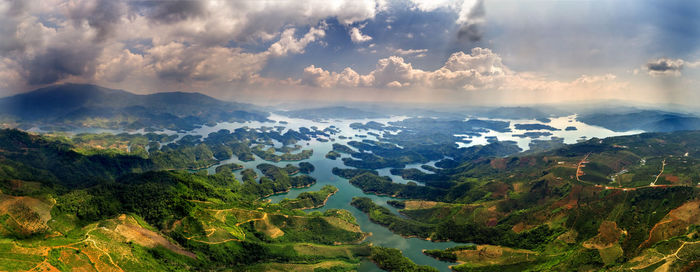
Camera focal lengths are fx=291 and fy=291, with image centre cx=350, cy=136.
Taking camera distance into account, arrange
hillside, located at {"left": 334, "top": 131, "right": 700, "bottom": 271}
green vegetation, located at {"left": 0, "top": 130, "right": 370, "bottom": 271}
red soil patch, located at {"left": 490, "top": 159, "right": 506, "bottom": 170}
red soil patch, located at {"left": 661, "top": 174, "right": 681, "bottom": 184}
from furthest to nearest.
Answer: red soil patch, located at {"left": 490, "top": 159, "right": 506, "bottom": 170}
red soil patch, located at {"left": 661, "top": 174, "right": 681, "bottom": 184}
hillside, located at {"left": 334, "top": 131, "right": 700, "bottom": 271}
green vegetation, located at {"left": 0, "top": 130, "right": 370, "bottom": 271}

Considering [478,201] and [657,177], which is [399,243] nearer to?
[478,201]

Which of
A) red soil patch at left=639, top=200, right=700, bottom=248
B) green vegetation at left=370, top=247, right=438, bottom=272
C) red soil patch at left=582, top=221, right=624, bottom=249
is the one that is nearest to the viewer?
red soil patch at left=639, top=200, right=700, bottom=248

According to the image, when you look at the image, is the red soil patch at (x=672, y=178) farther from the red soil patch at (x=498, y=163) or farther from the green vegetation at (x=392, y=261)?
the green vegetation at (x=392, y=261)

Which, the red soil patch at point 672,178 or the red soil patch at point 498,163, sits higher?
the red soil patch at point 672,178

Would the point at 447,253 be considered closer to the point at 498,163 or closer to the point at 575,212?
the point at 575,212

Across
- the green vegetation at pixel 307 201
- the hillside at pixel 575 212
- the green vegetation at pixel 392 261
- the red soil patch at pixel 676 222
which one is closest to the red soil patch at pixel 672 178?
the hillside at pixel 575 212

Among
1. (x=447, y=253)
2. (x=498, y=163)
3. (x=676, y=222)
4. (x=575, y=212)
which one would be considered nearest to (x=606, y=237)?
(x=676, y=222)

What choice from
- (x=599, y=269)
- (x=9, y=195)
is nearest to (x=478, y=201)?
(x=599, y=269)

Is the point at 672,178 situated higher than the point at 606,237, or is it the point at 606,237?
the point at 672,178

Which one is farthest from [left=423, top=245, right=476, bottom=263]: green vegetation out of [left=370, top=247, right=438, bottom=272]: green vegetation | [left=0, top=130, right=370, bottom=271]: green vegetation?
[left=0, top=130, right=370, bottom=271]: green vegetation

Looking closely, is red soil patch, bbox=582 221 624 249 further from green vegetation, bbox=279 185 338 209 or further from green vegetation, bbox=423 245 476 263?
green vegetation, bbox=279 185 338 209

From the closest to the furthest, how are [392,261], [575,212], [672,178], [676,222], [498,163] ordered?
[676,222]
[392,261]
[575,212]
[672,178]
[498,163]
